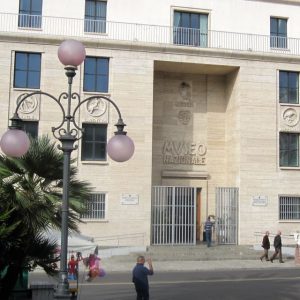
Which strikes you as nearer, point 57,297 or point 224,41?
point 57,297

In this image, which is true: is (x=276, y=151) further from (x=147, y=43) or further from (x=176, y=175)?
(x=147, y=43)

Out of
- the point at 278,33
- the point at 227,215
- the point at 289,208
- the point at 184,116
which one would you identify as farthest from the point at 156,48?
the point at 289,208

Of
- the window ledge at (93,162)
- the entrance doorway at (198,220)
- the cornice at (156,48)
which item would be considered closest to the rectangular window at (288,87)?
the cornice at (156,48)

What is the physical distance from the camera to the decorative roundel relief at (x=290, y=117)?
28500mm

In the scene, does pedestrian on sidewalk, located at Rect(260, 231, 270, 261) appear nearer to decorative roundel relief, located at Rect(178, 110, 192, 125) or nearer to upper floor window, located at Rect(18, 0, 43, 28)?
decorative roundel relief, located at Rect(178, 110, 192, 125)

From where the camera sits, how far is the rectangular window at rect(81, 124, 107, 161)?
26309 millimetres

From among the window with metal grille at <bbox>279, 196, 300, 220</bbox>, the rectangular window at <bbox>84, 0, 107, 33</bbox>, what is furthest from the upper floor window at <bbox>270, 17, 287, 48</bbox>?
the rectangular window at <bbox>84, 0, 107, 33</bbox>

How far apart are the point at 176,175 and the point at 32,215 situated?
19.5 m

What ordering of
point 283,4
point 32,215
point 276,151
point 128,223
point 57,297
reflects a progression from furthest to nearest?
point 283,4, point 276,151, point 128,223, point 32,215, point 57,297

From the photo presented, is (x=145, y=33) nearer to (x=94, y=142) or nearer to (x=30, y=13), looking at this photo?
(x=30, y=13)

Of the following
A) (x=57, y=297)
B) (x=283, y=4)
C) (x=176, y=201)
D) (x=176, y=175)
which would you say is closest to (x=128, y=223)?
(x=176, y=201)

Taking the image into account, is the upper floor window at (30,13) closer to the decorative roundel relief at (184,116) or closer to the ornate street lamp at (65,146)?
the decorative roundel relief at (184,116)

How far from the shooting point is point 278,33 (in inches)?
1173

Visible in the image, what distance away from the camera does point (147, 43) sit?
26.7m
